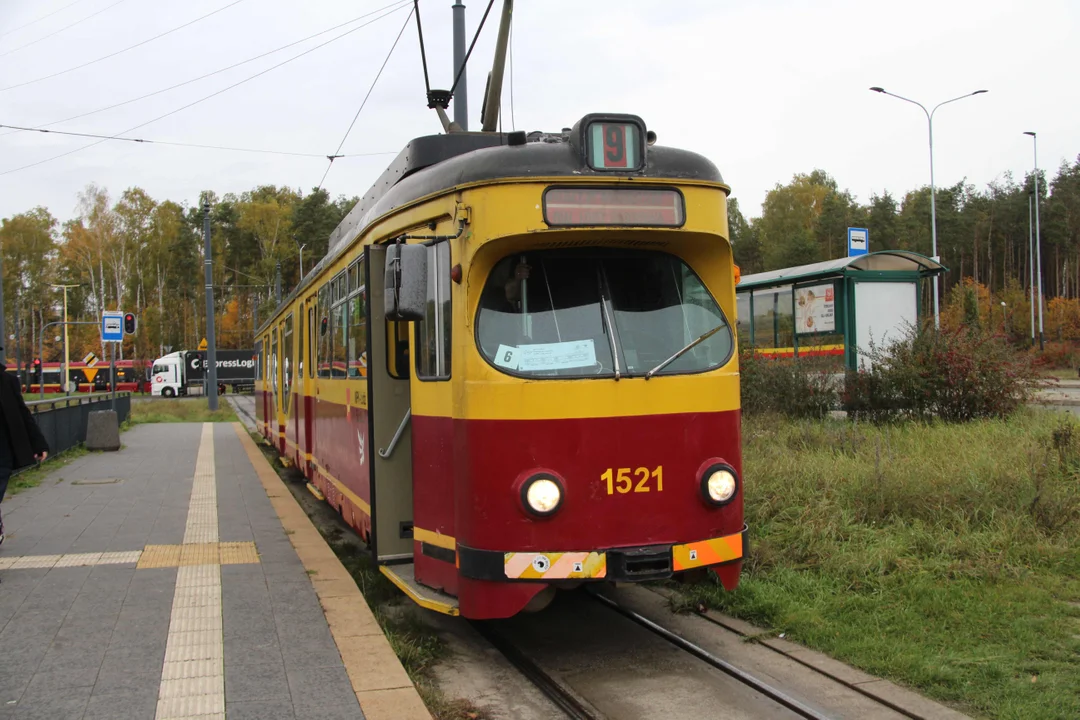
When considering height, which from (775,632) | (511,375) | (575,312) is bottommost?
(775,632)

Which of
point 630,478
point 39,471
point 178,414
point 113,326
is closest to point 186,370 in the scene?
point 178,414

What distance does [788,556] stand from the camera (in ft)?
25.6

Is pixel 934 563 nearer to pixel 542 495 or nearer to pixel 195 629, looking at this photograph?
pixel 542 495

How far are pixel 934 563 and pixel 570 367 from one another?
11.4ft

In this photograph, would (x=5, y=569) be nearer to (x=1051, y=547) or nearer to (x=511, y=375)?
(x=511, y=375)

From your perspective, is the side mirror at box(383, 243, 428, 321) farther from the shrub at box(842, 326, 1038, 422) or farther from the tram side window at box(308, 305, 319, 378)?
the shrub at box(842, 326, 1038, 422)

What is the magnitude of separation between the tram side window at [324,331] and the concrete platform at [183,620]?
1580 mm

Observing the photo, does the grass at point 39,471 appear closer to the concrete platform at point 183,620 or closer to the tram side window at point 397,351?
the concrete platform at point 183,620

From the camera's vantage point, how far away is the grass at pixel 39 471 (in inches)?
502

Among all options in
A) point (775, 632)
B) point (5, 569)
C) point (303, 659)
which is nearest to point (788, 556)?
point (775, 632)

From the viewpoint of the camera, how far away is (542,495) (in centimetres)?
540

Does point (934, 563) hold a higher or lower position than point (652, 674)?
higher

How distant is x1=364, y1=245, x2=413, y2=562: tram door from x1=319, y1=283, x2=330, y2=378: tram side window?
2.70 m

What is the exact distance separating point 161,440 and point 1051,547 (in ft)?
62.9
